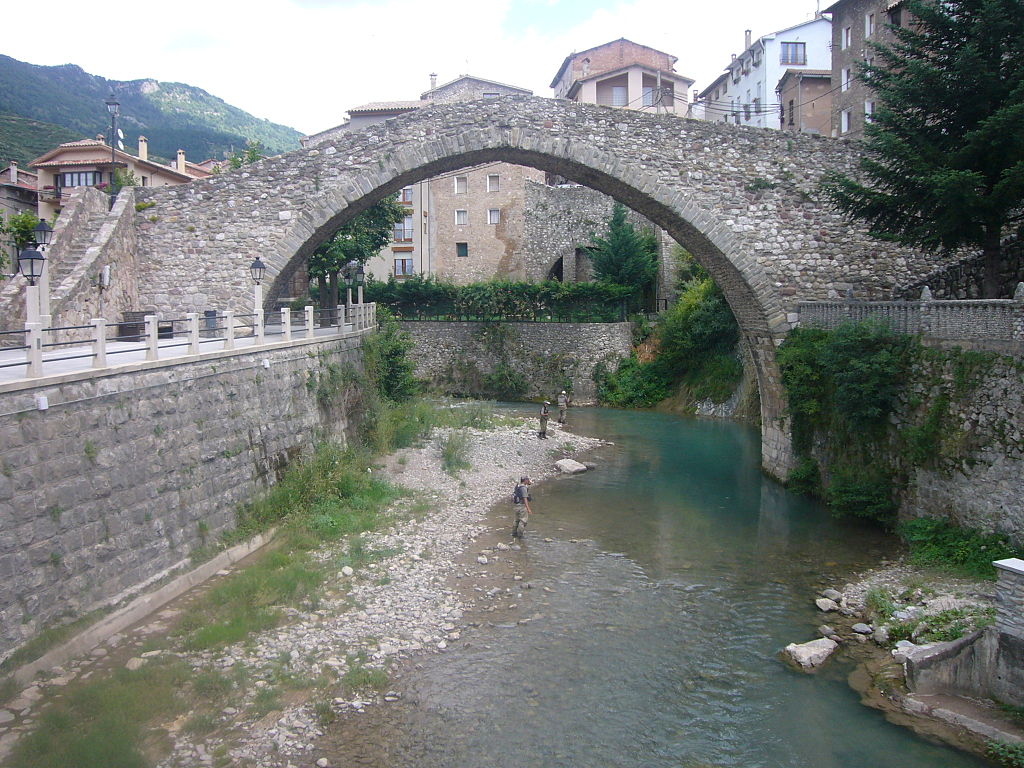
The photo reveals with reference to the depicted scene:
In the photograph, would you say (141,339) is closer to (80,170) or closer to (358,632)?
(358,632)

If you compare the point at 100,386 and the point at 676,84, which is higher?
the point at 676,84

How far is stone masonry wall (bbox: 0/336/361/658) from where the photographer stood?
20.8 ft

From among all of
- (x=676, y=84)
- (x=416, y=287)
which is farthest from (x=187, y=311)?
(x=676, y=84)

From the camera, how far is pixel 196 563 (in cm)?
888

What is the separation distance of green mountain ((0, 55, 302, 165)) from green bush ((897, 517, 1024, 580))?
50583 millimetres

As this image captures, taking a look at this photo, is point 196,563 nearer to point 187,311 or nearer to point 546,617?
point 546,617

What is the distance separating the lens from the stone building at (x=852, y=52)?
24828 mm

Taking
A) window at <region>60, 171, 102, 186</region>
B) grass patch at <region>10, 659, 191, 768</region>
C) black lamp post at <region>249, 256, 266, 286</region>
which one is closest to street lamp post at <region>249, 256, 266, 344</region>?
black lamp post at <region>249, 256, 266, 286</region>

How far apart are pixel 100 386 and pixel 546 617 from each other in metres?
5.28

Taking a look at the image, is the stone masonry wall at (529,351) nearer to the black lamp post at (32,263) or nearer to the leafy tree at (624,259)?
the leafy tree at (624,259)

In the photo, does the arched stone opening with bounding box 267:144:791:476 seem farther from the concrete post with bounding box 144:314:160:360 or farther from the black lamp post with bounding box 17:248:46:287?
the concrete post with bounding box 144:314:160:360

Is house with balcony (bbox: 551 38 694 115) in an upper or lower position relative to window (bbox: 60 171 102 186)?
upper

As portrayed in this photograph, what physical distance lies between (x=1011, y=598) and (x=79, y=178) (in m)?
36.9

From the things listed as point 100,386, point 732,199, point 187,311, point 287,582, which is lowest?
point 287,582
